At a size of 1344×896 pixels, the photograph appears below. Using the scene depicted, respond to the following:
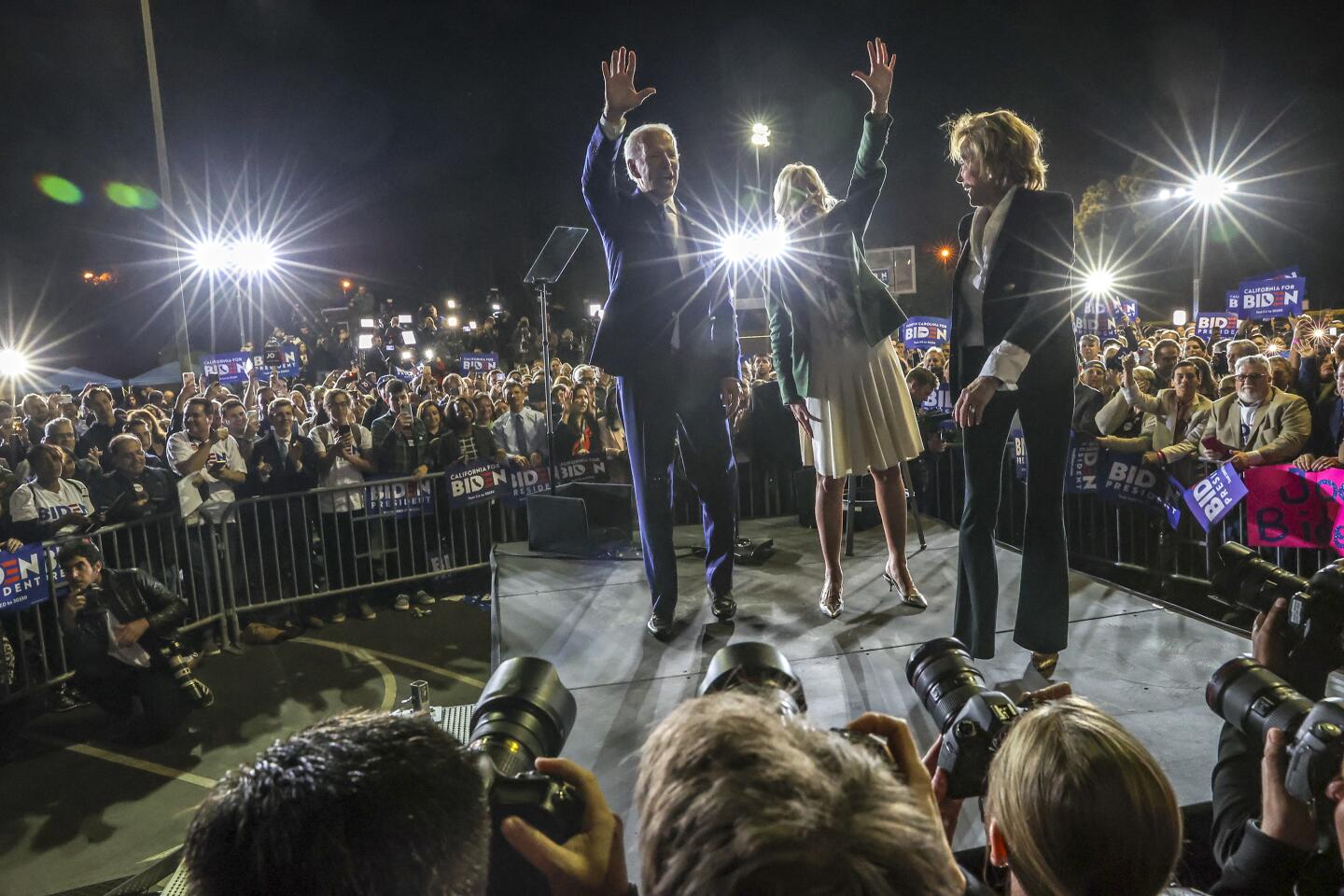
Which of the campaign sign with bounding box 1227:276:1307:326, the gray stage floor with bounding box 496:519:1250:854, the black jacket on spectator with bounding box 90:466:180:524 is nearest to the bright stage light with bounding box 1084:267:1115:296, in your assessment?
the campaign sign with bounding box 1227:276:1307:326

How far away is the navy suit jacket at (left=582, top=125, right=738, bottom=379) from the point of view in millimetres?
3537

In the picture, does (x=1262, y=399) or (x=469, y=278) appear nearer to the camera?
(x=1262, y=399)

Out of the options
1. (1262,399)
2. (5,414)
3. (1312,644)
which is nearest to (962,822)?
(1312,644)

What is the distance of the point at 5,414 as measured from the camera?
30.5ft

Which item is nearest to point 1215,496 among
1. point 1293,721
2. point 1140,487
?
point 1140,487

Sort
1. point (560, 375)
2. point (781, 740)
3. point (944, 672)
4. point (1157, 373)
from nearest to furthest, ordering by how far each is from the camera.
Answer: point (781, 740), point (944, 672), point (1157, 373), point (560, 375)

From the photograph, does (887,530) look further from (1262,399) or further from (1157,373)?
(1157,373)

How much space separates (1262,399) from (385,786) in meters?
6.72

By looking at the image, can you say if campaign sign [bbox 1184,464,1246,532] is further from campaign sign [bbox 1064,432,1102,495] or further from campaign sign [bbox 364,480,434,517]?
campaign sign [bbox 364,480,434,517]

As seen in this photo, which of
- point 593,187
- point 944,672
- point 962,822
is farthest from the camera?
point 593,187

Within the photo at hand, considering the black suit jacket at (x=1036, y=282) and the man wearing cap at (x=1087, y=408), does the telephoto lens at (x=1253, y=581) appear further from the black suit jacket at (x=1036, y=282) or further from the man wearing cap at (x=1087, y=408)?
the man wearing cap at (x=1087, y=408)

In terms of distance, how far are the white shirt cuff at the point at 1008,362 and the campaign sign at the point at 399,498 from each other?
19.6ft

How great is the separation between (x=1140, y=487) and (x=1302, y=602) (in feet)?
16.9

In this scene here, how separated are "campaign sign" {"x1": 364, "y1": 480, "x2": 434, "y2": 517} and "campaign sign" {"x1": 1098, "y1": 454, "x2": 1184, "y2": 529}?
5854 mm
